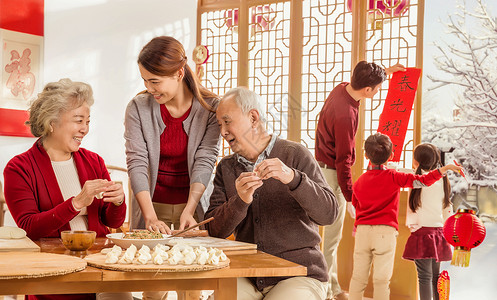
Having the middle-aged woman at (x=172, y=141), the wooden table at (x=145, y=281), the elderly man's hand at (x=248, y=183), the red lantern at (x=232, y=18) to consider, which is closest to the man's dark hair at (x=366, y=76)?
the red lantern at (x=232, y=18)

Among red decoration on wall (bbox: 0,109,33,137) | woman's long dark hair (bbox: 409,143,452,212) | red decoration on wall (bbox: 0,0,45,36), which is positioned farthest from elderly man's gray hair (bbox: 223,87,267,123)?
red decoration on wall (bbox: 0,0,45,36)

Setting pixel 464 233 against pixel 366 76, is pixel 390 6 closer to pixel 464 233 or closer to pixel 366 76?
pixel 366 76

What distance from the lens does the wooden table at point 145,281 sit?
1343mm

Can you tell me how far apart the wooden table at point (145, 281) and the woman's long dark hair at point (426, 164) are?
7.69 ft

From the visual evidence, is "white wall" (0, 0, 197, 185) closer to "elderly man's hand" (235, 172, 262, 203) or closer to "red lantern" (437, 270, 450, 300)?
"red lantern" (437, 270, 450, 300)

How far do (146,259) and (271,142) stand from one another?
0.70 meters

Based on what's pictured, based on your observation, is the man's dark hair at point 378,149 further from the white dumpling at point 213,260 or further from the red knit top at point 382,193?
the white dumpling at point 213,260

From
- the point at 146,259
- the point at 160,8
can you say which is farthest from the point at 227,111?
the point at 160,8

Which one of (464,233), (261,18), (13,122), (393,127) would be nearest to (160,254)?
(464,233)

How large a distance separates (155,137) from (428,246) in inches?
79.4

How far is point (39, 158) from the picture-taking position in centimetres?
207

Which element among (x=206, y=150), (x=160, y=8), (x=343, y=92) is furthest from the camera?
(x=160, y=8)

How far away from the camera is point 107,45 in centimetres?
511

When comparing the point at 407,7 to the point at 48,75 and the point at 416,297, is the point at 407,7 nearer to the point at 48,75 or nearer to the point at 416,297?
the point at 416,297
